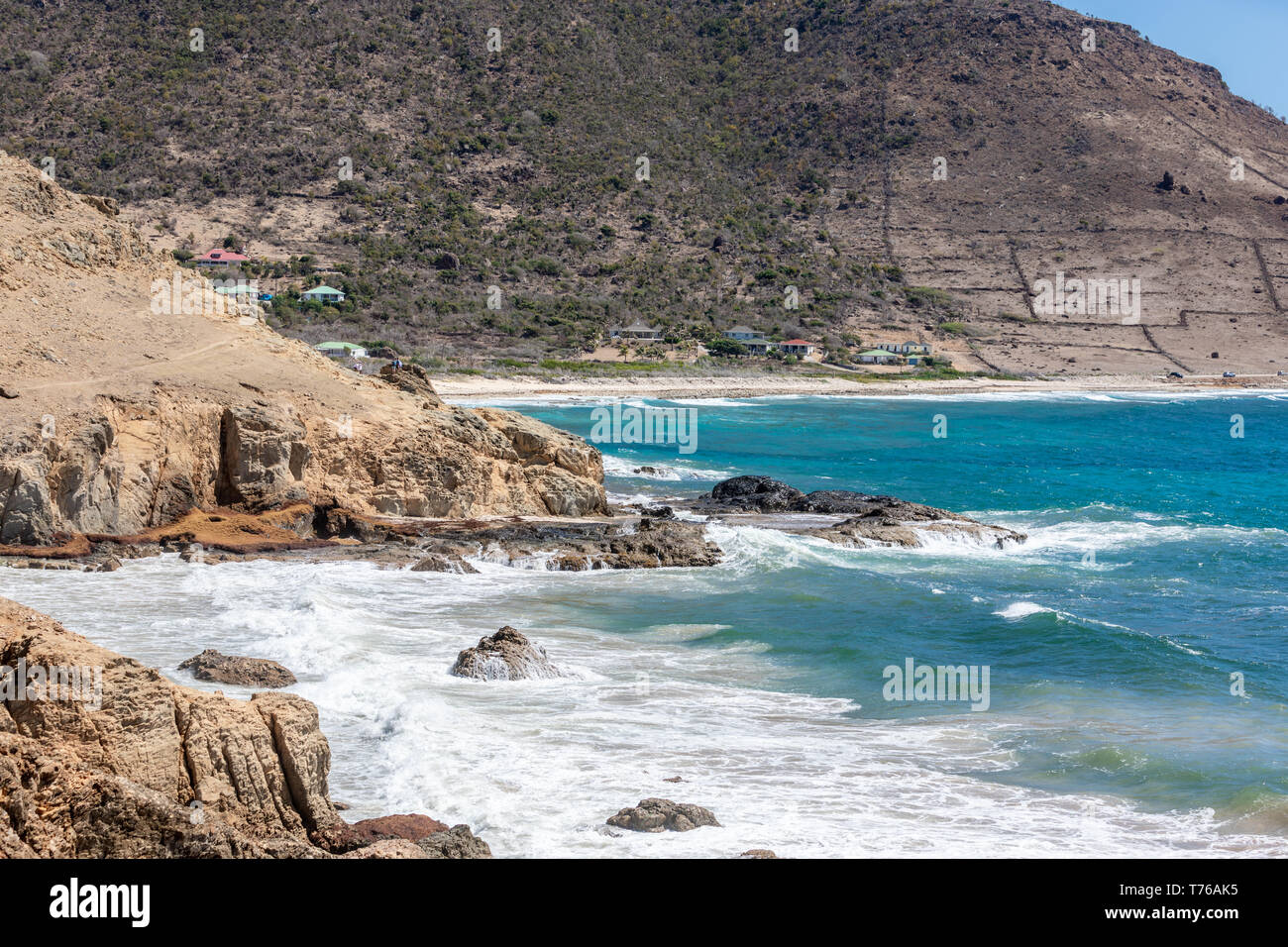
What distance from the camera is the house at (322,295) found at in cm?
6800

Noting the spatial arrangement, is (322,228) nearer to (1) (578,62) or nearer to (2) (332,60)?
(2) (332,60)

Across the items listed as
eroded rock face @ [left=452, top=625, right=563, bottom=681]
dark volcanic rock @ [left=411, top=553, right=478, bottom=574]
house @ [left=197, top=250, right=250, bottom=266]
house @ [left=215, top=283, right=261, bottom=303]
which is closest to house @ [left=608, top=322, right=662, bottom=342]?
house @ [left=197, top=250, right=250, bottom=266]

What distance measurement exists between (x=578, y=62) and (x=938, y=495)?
7998 centimetres

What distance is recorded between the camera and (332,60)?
9288cm

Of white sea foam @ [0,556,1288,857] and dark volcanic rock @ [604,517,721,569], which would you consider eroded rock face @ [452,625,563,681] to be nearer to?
white sea foam @ [0,556,1288,857]

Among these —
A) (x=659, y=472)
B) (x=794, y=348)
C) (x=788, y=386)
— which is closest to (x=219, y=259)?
(x=788, y=386)

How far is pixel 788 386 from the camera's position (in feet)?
238

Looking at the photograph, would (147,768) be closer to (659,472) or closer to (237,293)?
(237,293)

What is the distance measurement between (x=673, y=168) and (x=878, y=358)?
28.5 m

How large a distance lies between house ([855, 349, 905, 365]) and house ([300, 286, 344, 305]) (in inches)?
1383

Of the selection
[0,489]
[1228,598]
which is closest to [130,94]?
[0,489]

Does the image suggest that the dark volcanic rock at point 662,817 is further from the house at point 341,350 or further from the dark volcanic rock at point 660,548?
the house at point 341,350

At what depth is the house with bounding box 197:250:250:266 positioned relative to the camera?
68500 millimetres

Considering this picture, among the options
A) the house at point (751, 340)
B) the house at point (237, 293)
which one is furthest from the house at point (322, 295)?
the house at point (237, 293)
